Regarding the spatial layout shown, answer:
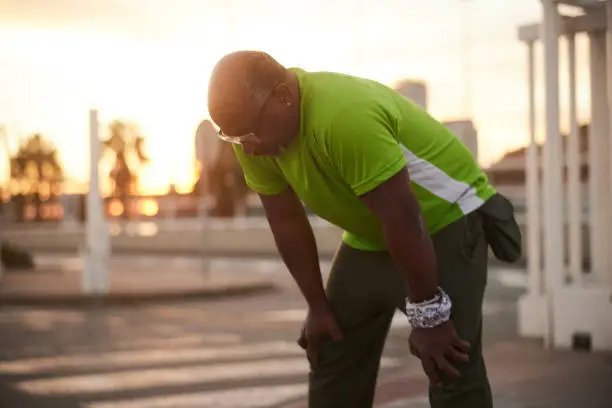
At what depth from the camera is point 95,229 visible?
1366 cm

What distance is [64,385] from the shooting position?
681 cm

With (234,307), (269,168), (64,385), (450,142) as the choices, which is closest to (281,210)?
(269,168)

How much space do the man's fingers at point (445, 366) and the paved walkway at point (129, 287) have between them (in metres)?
11.2

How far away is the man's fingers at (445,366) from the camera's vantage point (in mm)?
2631

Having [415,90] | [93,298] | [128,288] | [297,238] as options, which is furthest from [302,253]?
[128,288]

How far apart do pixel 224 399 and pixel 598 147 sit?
3.73 meters

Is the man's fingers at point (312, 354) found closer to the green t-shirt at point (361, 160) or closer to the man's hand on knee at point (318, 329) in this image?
the man's hand on knee at point (318, 329)

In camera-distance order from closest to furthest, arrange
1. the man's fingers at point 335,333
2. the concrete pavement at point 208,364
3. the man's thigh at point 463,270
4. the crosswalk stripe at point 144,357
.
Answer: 1. the man's thigh at point 463,270
2. the man's fingers at point 335,333
3. the concrete pavement at point 208,364
4. the crosswalk stripe at point 144,357

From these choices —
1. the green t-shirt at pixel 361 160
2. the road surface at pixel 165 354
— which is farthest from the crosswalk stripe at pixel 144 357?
the green t-shirt at pixel 361 160

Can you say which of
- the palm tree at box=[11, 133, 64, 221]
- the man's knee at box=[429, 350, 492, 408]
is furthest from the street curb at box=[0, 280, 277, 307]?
the palm tree at box=[11, 133, 64, 221]

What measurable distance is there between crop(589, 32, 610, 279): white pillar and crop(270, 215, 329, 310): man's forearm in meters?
5.57

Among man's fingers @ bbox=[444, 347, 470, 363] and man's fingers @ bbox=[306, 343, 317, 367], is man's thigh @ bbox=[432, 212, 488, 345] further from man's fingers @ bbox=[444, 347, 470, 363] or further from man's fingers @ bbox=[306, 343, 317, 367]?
man's fingers @ bbox=[306, 343, 317, 367]

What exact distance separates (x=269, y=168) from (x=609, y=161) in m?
5.79

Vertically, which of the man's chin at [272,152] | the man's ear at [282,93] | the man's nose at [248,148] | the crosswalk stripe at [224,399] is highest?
the man's ear at [282,93]
